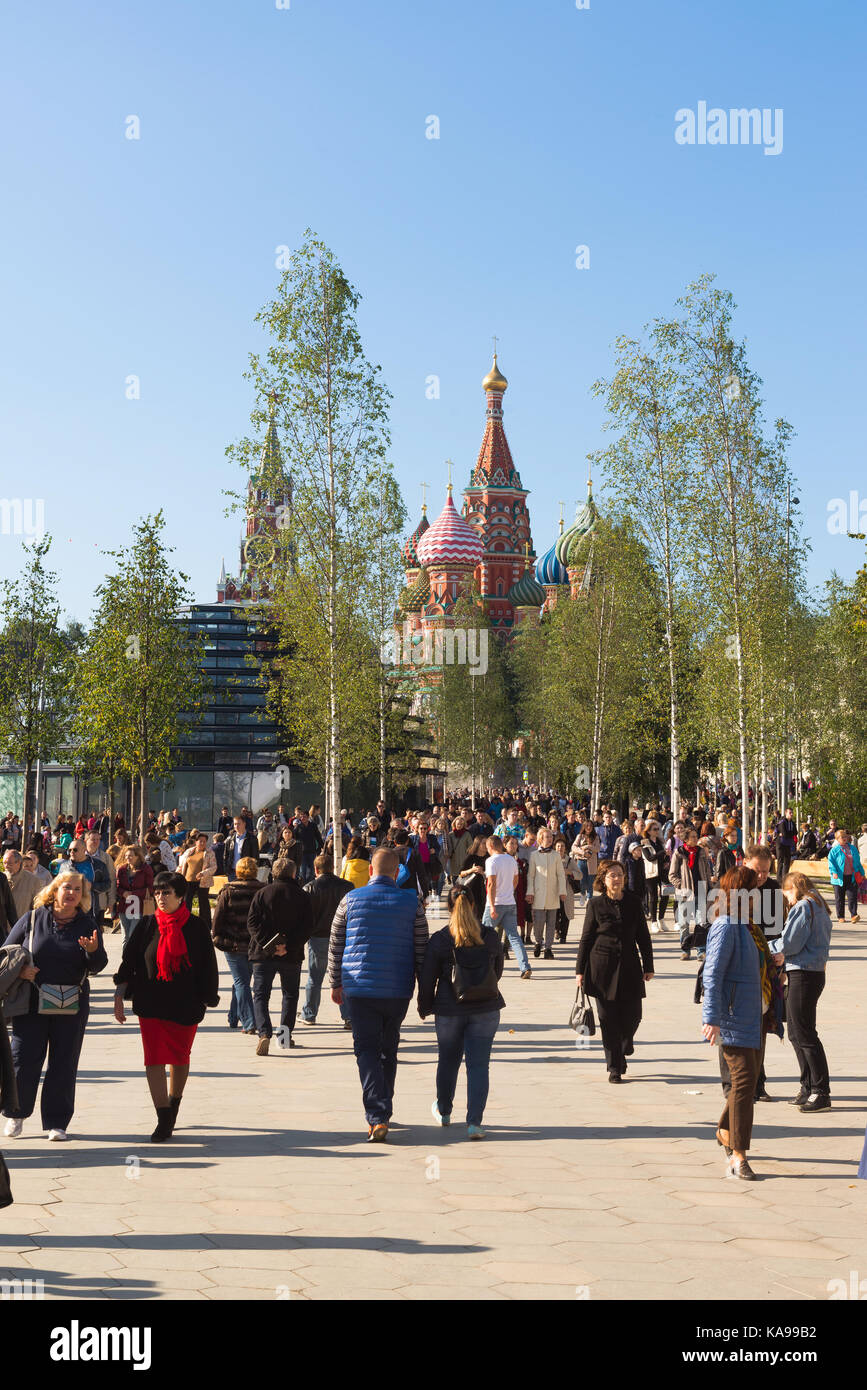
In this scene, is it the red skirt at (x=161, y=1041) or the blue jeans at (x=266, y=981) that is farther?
the blue jeans at (x=266, y=981)

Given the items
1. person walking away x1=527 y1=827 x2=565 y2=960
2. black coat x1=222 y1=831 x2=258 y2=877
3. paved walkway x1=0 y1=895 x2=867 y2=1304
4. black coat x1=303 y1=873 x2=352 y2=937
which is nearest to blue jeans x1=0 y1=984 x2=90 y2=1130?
paved walkway x1=0 y1=895 x2=867 y2=1304

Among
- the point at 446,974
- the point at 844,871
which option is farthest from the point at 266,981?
the point at 844,871

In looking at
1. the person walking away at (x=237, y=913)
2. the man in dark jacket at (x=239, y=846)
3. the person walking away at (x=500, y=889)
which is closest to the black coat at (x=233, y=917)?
the person walking away at (x=237, y=913)

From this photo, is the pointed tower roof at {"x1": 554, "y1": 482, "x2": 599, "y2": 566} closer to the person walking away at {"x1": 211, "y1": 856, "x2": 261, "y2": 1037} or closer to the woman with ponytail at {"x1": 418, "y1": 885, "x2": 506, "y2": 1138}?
the person walking away at {"x1": 211, "y1": 856, "x2": 261, "y2": 1037}

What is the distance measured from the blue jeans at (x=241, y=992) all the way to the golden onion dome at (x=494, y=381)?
11374 cm

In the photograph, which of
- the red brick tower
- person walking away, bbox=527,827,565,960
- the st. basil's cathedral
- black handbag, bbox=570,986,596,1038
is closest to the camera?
black handbag, bbox=570,986,596,1038

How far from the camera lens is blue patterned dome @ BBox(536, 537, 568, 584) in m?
116

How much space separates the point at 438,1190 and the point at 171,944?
Answer: 247 centimetres

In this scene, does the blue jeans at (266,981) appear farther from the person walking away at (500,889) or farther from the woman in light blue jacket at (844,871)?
the woman in light blue jacket at (844,871)

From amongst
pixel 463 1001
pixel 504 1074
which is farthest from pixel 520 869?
pixel 463 1001

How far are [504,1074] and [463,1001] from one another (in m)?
2.65

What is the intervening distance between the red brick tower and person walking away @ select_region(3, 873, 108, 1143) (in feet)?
344

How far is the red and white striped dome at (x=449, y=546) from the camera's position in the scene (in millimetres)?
110688

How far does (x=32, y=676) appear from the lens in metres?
39.4
